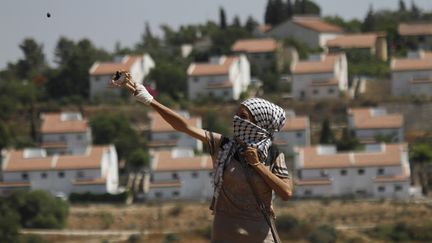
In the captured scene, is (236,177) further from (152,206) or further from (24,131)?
(24,131)

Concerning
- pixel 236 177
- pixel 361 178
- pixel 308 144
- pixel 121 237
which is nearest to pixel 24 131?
pixel 308 144

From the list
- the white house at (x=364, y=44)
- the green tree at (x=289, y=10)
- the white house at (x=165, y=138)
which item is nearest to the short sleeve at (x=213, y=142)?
the white house at (x=165, y=138)

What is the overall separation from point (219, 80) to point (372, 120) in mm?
6391

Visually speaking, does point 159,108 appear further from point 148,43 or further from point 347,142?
point 148,43

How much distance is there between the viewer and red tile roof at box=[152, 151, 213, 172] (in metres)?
38.0

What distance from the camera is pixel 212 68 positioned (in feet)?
158

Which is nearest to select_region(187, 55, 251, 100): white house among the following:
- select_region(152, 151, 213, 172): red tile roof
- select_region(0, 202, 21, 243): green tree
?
select_region(152, 151, 213, 172): red tile roof

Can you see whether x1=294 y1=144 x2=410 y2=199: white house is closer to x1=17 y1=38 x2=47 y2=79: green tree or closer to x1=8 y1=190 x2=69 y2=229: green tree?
x1=8 y1=190 x2=69 y2=229: green tree

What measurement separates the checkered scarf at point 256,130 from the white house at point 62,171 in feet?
112

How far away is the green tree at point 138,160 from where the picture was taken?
39.0m

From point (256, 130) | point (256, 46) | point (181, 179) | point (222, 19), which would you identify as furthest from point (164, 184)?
point (256, 130)

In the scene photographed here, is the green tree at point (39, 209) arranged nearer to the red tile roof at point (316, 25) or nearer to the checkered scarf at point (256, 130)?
the red tile roof at point (316, 25)

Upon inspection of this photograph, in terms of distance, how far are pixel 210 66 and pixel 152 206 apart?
13.9 m

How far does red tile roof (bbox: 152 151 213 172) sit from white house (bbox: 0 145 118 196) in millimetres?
1096
